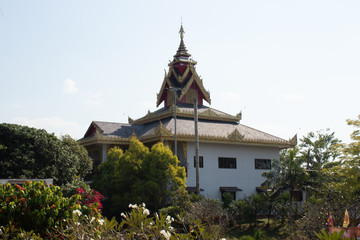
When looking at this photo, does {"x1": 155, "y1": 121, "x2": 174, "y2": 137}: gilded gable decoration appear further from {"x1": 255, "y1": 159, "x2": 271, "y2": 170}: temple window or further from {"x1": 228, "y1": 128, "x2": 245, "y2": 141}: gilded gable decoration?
{"x1": 255, "y1": 159, "x2": 271, "y2": 170}: temple window

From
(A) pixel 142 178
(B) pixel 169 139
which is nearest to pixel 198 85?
(B) pixel 169 139

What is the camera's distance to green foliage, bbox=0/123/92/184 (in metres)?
23.7

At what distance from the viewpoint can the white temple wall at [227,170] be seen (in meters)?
30.4

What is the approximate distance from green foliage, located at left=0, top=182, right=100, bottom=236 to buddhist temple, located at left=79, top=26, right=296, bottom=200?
629 inches

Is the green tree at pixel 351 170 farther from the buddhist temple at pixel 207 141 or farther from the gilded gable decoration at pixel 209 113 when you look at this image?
the gilded gable decoration at pixel 209 113

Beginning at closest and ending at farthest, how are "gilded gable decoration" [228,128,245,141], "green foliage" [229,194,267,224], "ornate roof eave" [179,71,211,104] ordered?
"green foliage" [229,194,267,224]
"gilded gable decoration" [228,128,245,141]
"ornate roof eave" [179,71,211,104]

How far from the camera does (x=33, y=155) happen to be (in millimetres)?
24297

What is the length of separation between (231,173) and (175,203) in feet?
27.6

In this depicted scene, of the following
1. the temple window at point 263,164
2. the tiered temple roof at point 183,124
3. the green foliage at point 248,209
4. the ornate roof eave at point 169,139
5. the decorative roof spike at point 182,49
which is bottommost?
the green foliage at point 248,209

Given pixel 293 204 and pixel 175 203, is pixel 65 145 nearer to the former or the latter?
pixel 175 203

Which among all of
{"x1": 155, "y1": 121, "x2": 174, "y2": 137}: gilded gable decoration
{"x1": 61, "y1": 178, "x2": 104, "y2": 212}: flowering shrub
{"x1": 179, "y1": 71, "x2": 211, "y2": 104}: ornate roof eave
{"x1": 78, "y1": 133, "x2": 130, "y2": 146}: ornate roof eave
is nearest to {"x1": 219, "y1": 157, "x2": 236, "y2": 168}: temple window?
{"x1": 155, "y1": 121, "x2": 174, "y2": 137}: gilded gable decoration

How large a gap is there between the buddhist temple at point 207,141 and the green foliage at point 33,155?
17.9ft

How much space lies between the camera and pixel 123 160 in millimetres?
26906

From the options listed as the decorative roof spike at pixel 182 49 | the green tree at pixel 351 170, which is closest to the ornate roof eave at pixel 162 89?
the decorative roof spike at pixel 182 49
